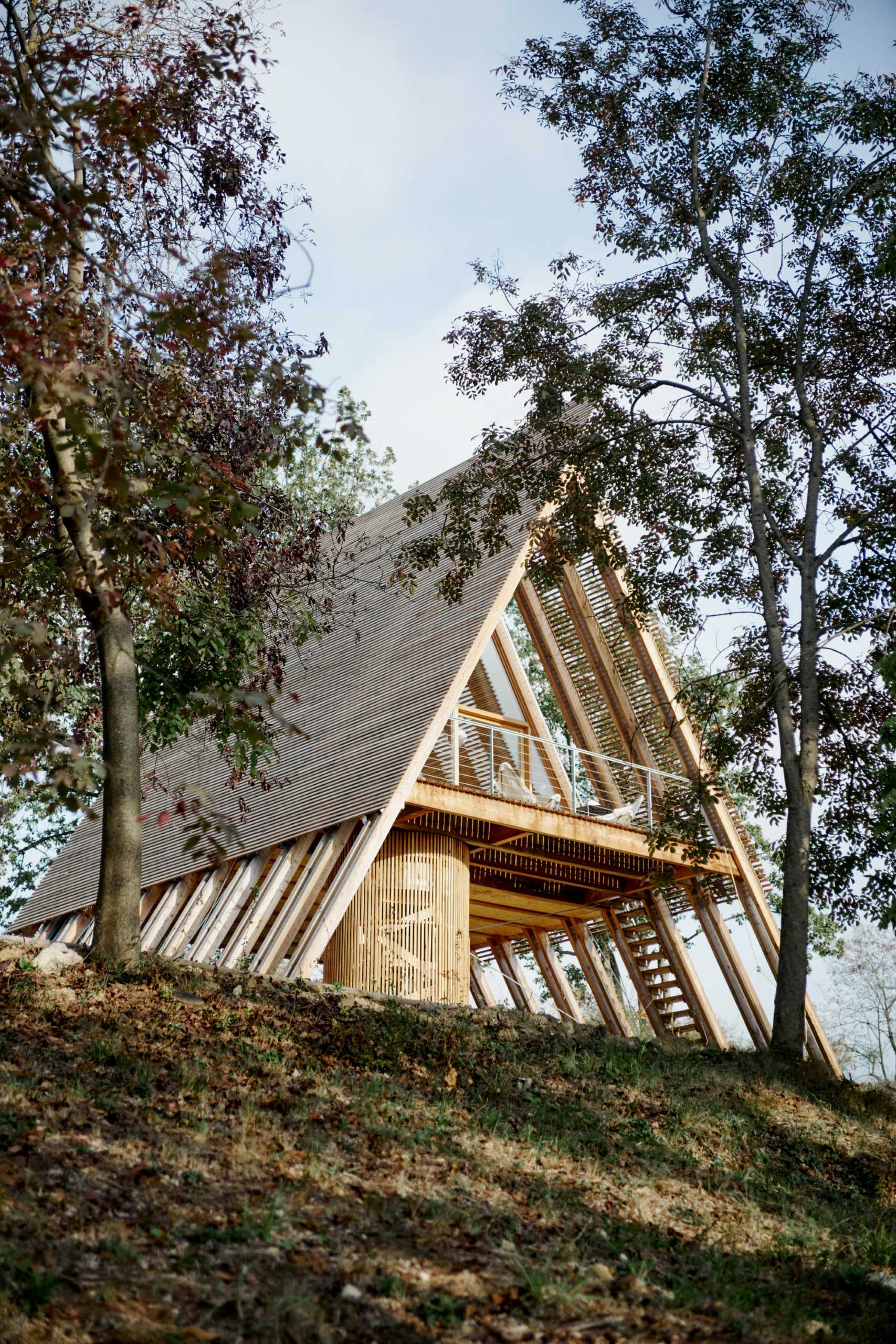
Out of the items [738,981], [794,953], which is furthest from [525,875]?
[794,953]

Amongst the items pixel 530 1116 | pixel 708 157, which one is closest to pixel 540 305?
pixel 708 157

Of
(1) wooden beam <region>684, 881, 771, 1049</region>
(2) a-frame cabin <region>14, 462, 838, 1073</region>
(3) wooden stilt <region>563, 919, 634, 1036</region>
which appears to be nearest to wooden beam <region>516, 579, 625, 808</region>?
(2) a-frame cabin <region>14, 462, 838, 1073</region>

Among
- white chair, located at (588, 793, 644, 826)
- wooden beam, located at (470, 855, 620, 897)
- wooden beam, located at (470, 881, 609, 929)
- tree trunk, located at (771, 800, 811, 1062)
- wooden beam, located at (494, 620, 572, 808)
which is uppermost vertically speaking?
wooden beam, located at (494, 620, 572, 808)

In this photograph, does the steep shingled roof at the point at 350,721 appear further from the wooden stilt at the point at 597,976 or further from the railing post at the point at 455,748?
the wooden stilt at the point at 597,976

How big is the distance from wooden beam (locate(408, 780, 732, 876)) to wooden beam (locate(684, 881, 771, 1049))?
0.53m

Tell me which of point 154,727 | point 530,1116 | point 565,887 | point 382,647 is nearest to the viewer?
point 530,1116

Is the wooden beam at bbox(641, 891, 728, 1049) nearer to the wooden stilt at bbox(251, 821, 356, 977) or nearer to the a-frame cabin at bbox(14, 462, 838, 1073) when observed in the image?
the a-frame cabin at bbox(14, 462, 838, 1073)

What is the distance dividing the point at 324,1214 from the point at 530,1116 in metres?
2.46

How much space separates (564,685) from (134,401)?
445 inches

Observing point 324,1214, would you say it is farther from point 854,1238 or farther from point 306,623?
point 306,623

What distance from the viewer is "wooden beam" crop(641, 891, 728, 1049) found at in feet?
48.2

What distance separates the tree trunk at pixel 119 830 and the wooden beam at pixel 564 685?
814 cm

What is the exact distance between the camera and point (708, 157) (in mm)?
12703

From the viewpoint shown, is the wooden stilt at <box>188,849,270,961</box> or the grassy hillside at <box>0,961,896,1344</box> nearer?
the grassy hillside at <box>0,961,896,1344</box>
